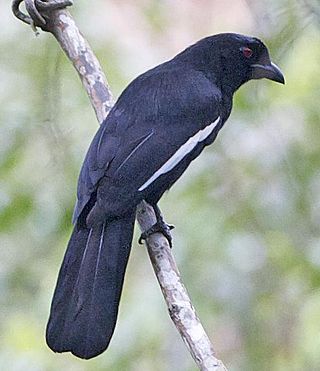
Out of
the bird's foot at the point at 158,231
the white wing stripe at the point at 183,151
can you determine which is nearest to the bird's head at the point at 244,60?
the white wing stripe at the point at 183,151

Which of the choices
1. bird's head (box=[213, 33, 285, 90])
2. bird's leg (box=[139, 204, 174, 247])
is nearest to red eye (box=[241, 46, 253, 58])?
bird's head (box=[213, 33, 285, 90])

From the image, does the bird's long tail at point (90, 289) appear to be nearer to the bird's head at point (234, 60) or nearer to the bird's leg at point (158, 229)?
the bird's leg at point (158, 229)

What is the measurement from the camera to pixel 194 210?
3773 mm

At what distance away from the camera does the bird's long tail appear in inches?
113

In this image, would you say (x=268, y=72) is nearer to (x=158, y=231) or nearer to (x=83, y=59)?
(x=83, y=59)

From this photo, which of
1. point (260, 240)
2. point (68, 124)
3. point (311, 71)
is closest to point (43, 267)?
point (68, 124)

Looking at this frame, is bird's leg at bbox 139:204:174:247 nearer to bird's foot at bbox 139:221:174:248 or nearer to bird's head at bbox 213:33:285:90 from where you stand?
bird's foot at bbox 139:221:174:248

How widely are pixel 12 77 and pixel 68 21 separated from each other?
62 centimetres

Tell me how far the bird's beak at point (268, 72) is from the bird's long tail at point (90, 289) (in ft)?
2.91

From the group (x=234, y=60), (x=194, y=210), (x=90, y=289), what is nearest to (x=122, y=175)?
(x=90, y=289)

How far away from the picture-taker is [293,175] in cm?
386

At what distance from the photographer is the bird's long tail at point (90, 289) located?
9.44 ft

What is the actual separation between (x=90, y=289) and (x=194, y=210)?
2.87 feet

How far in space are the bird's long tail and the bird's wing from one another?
115 millimetres
